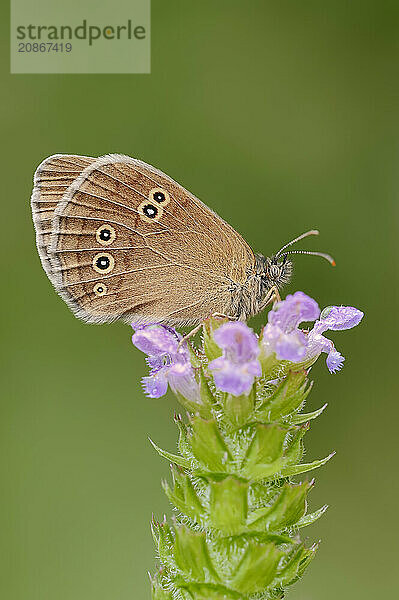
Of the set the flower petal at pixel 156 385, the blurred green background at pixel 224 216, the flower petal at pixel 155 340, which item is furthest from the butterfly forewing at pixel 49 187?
the blurred green background at pixel 224 216

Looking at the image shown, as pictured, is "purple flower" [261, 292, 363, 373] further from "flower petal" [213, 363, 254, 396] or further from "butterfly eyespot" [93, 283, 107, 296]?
"butterfly eyespot" [93, 283, 107, 296]

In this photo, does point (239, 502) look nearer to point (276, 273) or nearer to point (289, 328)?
point (289, 328)

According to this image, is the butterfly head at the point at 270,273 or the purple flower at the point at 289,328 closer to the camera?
the purple flower at the point at 289,328

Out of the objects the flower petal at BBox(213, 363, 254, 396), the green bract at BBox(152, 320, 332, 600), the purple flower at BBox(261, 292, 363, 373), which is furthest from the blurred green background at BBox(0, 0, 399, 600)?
the flower petal at BBox(213, 363, 254, 396)

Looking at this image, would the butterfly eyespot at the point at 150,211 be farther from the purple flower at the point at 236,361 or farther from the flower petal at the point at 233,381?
the flower petal at the point at 233,381

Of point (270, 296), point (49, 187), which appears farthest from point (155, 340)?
point (49, 187)

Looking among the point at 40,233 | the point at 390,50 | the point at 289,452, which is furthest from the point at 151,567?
the point at 390,50

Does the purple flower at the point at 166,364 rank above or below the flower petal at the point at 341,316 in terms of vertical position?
below
